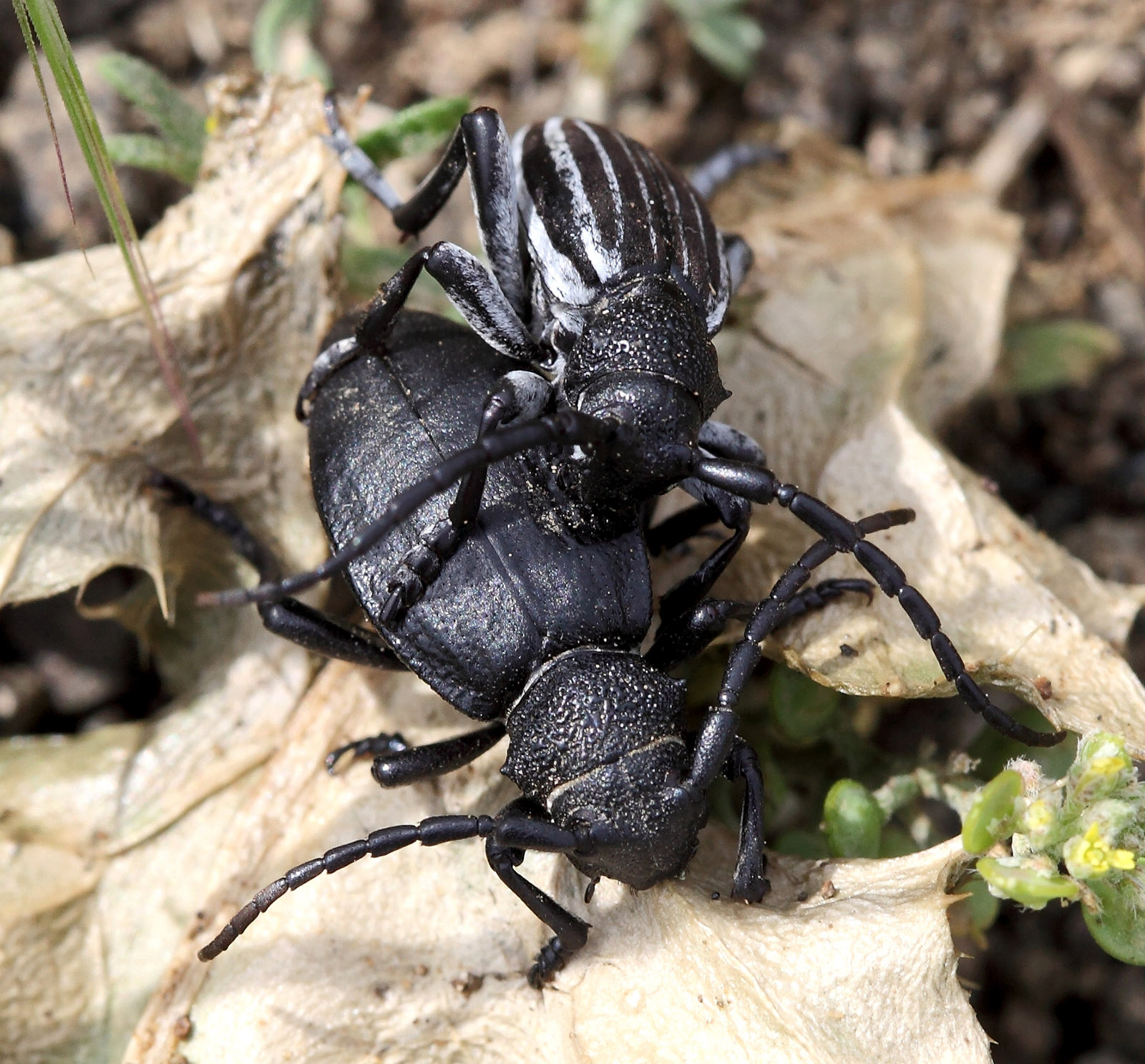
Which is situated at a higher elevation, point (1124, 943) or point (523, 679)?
point (523, 679)

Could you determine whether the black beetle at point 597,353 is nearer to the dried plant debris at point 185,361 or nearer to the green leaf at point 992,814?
the dried plant debris at point 185,361

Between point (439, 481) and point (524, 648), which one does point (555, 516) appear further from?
point (439, 481)

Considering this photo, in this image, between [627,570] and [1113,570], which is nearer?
[627,570]

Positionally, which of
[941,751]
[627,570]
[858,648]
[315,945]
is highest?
[627,570]

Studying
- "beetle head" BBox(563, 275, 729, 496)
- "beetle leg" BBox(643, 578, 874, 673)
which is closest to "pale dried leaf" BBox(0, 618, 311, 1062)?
"beetle leg" BBox(643, 578, 874, 673)

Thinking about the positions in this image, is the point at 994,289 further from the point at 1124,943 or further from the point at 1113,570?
the point at 1124,943

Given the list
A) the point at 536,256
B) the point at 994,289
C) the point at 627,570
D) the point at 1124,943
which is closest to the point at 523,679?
the point at 627,570

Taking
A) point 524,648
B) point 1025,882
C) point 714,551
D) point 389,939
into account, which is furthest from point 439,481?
point 1025,882

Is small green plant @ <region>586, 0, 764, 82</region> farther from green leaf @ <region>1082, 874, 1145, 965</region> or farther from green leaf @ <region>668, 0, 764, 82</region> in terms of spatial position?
green leaf @ <region>1082, 874, 1145, 965</region>

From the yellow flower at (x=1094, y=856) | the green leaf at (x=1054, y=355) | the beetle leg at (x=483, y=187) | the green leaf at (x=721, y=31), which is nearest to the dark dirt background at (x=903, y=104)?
the green leaf at (x=1054, y=355)

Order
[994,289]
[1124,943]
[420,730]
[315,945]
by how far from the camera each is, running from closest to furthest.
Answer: [1124,943] → [315,945] → [420,730] → [994,289]
